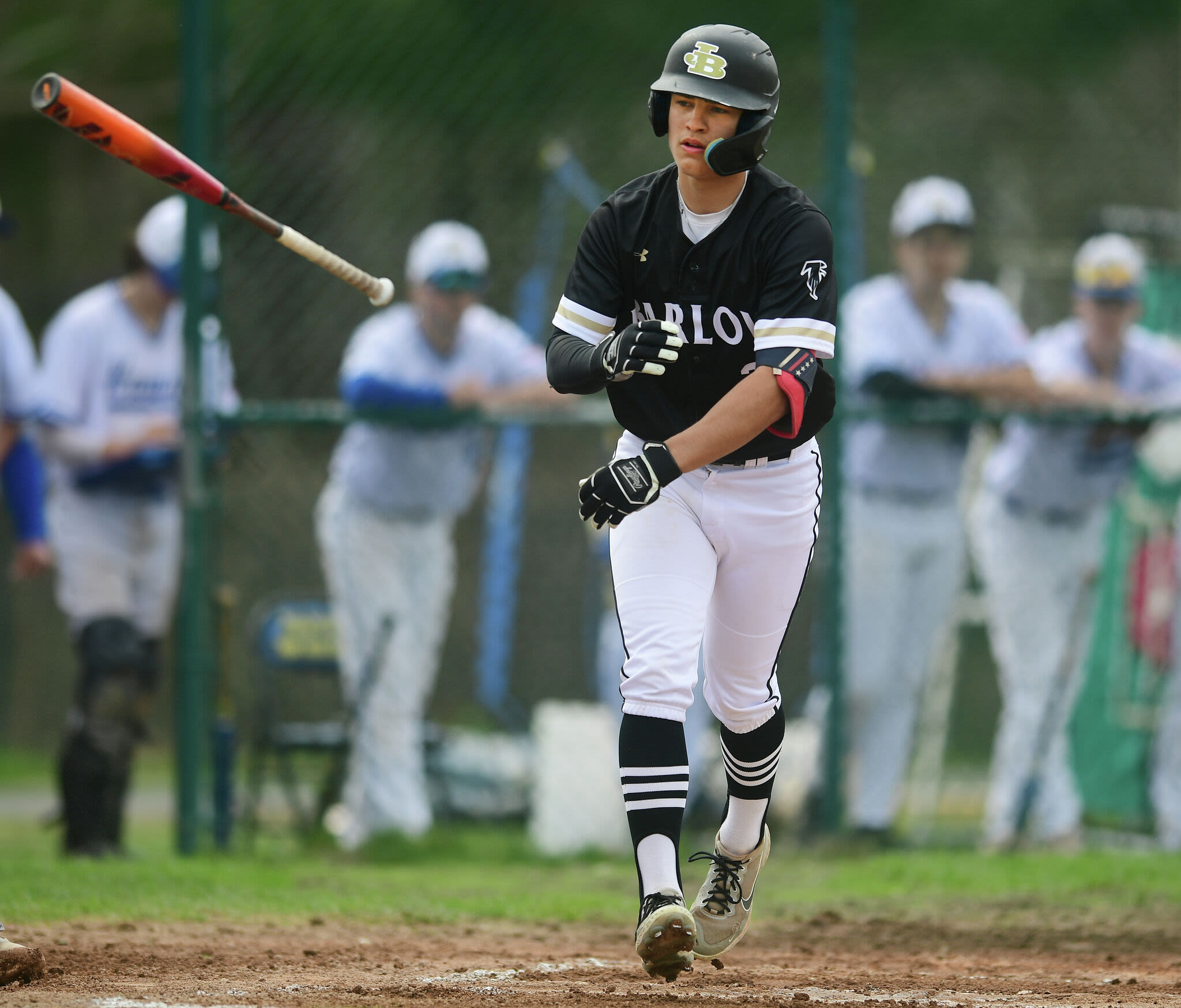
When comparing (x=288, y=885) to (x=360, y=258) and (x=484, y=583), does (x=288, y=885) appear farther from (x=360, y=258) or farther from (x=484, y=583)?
(x=360, y=258)

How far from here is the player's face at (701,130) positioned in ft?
12.1

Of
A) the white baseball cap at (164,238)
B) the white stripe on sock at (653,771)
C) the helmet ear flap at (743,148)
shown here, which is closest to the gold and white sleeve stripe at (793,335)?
the helmet ear flap at (743,148)

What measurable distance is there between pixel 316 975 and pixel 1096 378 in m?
4.35

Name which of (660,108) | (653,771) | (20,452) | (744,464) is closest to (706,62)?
(660,108)

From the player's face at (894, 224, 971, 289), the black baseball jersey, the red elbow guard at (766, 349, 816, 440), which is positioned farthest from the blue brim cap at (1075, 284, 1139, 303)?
the red elbow guard at (766, 349, 816, 440)

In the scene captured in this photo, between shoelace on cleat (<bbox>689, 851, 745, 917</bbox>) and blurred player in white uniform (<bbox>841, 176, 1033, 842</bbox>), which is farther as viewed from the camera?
blurred player in white uniform (<bbox>841, 176, 1033, 842</bbox>)

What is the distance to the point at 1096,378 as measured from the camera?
22.3 ft

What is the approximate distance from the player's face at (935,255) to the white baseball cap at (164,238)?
9.63 ft

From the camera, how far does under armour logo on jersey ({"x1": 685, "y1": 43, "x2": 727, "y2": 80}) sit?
3.67 meters

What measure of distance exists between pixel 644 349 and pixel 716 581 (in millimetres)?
750

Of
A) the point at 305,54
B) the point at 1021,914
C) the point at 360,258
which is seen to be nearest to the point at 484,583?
the point at 360,258

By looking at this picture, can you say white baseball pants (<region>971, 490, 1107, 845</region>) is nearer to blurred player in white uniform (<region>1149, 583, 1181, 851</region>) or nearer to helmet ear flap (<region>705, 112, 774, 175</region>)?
blurred player in white uniform (<region>1149, 583, 1181, 851</region>)

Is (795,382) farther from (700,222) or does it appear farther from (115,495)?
(115,495)

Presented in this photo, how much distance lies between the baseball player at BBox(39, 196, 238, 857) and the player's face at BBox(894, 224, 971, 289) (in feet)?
9.09
